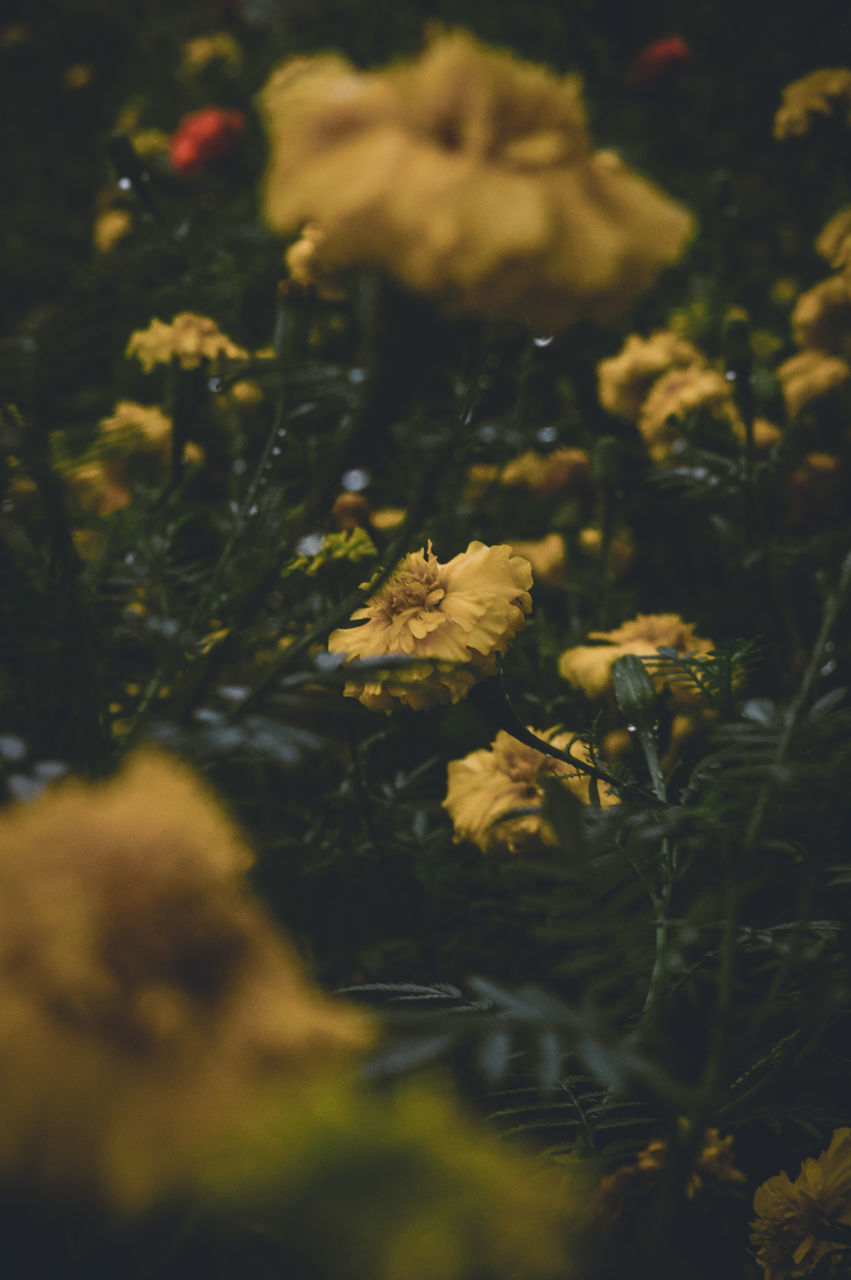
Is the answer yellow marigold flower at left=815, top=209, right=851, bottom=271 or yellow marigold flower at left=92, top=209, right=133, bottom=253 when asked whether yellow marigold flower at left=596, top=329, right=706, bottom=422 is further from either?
yellow marigold flower at left=92, top=209, right=133, bottom=253

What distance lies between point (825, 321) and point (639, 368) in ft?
0.67

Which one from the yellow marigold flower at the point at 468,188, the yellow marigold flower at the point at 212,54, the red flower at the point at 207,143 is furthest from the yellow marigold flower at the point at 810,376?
the yellow marigold flower at the point at 212,54

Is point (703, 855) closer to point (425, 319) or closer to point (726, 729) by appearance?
point (726, 729)

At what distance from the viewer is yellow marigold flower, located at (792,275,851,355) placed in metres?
0.86

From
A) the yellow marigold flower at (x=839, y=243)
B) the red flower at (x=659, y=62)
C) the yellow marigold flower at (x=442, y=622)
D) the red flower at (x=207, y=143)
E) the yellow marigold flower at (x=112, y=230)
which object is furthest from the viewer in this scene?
the red flower at (x=659, y=62)

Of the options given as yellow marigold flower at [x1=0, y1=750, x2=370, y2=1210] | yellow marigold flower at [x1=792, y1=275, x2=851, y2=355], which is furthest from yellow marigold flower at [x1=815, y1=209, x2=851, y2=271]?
yellow marigold flower at [x1=0, y1=750, x2=370, y2=1210]

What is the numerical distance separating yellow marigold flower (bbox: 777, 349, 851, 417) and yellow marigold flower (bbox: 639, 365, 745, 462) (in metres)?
0.07

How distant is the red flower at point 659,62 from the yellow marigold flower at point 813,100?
66 cm

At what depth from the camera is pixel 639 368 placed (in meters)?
0.96

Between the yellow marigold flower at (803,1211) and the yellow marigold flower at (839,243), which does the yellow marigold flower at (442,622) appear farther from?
the yellow marigold flower at (839,243)

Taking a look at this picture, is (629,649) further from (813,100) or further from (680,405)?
(813,100)

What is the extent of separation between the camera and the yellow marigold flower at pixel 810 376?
85cm

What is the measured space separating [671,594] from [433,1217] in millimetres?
820

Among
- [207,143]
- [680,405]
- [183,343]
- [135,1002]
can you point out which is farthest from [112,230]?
[135,1002]
